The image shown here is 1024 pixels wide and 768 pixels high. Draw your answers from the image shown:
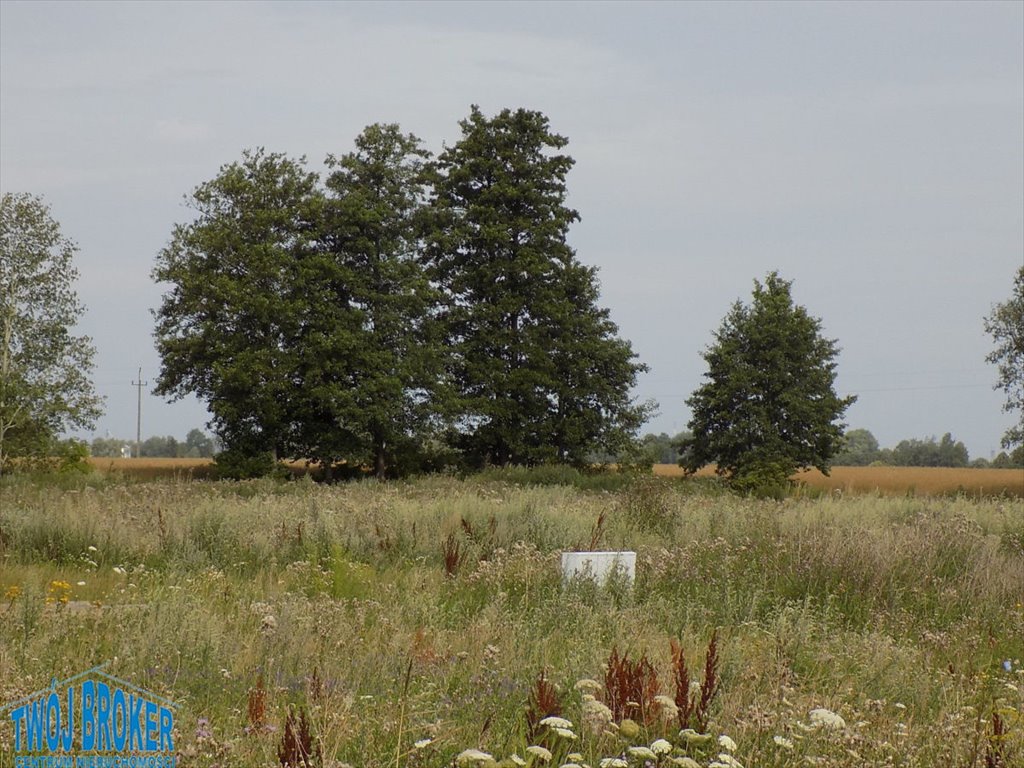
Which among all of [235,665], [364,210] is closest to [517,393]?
[364,210]

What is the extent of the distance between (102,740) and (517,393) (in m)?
36.1

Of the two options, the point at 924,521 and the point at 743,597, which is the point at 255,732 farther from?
the point at 924,521

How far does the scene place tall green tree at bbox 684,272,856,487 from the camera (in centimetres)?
4381

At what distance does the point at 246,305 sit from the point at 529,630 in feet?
108

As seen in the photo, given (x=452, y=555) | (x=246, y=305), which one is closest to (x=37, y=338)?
(x=246, y=305)

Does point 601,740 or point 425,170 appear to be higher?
point 425,170

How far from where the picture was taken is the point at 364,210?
3862 centimetres

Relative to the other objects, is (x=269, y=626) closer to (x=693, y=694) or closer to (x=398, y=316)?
(x=693, y=694)

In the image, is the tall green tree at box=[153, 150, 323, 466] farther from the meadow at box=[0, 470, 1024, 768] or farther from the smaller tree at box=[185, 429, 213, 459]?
the smaller tree at box=[185, 429, 213, 459]

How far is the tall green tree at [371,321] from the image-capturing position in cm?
3766

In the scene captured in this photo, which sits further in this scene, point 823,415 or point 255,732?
point 823,415

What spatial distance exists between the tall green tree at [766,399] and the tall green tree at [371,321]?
13165 mm

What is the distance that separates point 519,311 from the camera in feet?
136

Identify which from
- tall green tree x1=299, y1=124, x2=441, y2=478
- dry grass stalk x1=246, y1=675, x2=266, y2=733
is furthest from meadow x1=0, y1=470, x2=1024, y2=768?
tall green tree x1=299, y1=124, x2=441, y2=478
